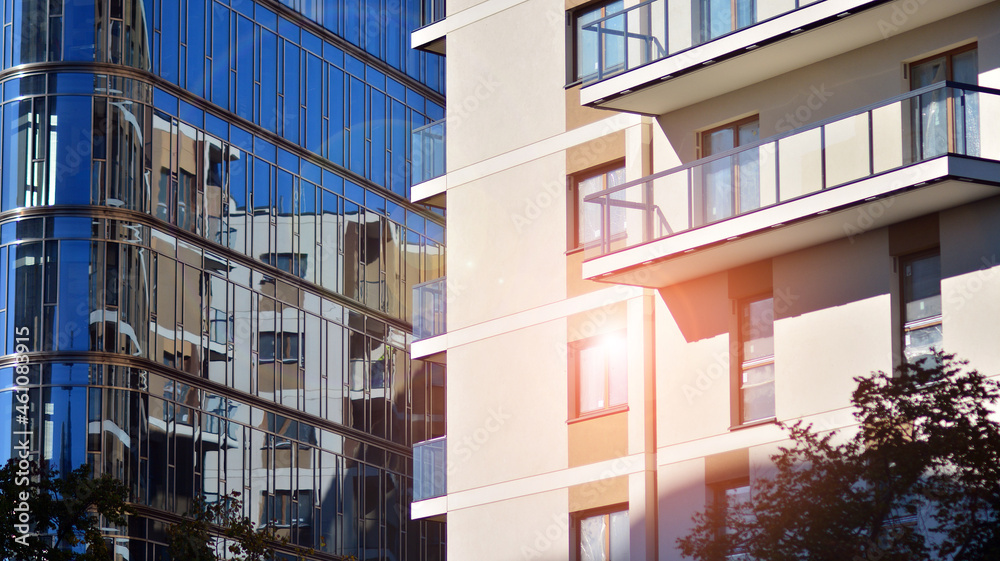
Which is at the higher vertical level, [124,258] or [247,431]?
[124,258]

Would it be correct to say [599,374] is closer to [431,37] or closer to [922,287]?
[922,287]

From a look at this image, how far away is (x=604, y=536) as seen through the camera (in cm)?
2909

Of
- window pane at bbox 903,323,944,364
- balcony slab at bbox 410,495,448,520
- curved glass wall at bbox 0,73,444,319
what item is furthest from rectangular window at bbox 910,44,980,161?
curved glass wall at bbox 0,73,444,319

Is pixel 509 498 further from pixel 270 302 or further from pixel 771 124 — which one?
pixel 270 302

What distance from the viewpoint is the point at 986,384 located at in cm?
2267

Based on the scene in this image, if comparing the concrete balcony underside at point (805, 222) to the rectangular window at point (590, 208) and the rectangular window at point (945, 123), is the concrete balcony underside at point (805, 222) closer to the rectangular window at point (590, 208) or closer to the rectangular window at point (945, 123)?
the rectangular window at point (945, 123)

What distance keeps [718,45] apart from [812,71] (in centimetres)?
149

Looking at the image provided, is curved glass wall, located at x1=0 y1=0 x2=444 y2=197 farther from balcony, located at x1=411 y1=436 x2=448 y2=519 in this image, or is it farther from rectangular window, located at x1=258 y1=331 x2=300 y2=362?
balcony, located at x1=411 y1=436 x2=448 y2=519

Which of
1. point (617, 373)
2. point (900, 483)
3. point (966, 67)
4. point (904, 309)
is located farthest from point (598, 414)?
point (900, 483)

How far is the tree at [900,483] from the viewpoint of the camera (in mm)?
20969

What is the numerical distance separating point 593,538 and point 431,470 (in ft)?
15.1

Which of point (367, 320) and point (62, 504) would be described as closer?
point (62, 504)

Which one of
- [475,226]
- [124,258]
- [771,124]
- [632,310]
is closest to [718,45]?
[771,124]

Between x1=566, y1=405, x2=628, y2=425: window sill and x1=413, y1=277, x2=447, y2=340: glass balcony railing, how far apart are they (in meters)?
4.43
